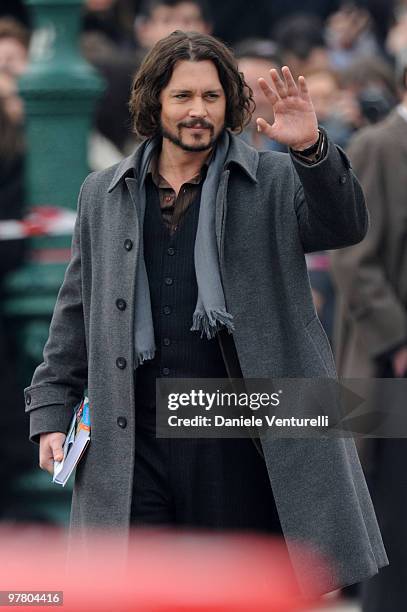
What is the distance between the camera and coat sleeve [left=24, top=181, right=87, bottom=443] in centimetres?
450

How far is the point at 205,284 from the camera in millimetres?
4230

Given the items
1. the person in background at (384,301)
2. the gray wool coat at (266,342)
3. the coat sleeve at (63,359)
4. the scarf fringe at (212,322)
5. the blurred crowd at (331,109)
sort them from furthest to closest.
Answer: the blurred crowd at (331,109) → the person in background at (384,301) → the coat sleeve at (63,359) → the gray wool coat at (266,342) → the scarf fringe at (212,322)

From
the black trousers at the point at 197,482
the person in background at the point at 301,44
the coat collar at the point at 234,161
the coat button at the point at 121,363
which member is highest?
the person in background at the point at 301,44

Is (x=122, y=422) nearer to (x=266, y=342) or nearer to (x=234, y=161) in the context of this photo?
(x=266, y=342)

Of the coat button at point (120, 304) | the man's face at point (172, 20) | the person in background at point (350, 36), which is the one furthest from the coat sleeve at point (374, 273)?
the person in background at point (350, 36)

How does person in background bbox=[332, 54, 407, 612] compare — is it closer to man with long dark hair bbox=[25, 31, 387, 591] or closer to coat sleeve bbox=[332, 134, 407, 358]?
coat sleeve bbox=[332, 134, 407, 358]

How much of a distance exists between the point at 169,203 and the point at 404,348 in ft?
6.23

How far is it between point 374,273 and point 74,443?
1961mm

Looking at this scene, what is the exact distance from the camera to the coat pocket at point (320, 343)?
429cm

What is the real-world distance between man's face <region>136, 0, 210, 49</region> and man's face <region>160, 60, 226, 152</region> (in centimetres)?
540

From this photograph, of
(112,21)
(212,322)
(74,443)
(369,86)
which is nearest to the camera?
(212,322)

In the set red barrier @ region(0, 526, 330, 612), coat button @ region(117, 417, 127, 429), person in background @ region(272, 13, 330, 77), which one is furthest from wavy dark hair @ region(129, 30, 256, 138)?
person in background @ region(272, 13, 330, 77)

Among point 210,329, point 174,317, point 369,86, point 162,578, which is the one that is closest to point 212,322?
point 210,329

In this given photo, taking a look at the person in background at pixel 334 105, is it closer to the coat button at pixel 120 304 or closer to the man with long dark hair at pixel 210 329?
the man with long dark hair at pixel 210 329
